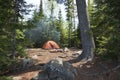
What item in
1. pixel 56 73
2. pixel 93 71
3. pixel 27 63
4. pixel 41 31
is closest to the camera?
pixel 56 73

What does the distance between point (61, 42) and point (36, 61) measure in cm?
1931

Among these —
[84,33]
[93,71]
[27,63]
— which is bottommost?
[93,71]

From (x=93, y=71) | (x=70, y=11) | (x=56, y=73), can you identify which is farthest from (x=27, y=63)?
(x=70, y=11)

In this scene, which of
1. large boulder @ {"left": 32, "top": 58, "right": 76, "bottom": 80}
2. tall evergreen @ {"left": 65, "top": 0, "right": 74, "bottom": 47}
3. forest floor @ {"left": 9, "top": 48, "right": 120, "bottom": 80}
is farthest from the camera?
tall evergreen @ {"left": 65, "top": 0, "right": 74, "bottom": 47}

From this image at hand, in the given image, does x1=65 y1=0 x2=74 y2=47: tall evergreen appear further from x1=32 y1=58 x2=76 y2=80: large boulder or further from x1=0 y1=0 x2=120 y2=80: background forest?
x1=32 y1=58 x2=76 y2=80: large boulder

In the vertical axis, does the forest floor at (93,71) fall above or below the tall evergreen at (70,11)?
below

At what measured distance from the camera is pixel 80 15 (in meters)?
13.0

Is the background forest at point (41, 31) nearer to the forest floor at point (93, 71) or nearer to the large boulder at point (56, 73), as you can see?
the forest floor at point (93, 71)

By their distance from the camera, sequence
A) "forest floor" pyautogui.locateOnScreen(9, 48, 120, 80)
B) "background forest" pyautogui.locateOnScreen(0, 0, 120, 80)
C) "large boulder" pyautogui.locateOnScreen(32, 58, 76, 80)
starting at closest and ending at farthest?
1. "background forest" pyautogui.locateOnScreen(0, 0, 120, 80)
2. "large boulder" pyautogui.locateOnScreen(32, 58, 76, 80)
3. "forest floor" pyautogui.locateOnScreen(9, 48, 120, 80)

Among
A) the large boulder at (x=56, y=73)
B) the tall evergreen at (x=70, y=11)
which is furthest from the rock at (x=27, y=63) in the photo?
the tall evergreen at (x=70, y=11)

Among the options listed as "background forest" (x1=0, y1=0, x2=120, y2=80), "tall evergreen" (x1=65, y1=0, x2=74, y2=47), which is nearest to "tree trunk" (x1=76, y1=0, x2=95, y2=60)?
"background forest" (x1=0, y1=0, x2=120, y2=80)

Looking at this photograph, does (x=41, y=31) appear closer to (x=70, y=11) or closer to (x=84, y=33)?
(x=70, y=11)

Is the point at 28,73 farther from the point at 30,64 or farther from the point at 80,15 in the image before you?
the point at 80,15

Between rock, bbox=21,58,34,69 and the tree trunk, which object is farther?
rock, bbox=21,58,34,69
